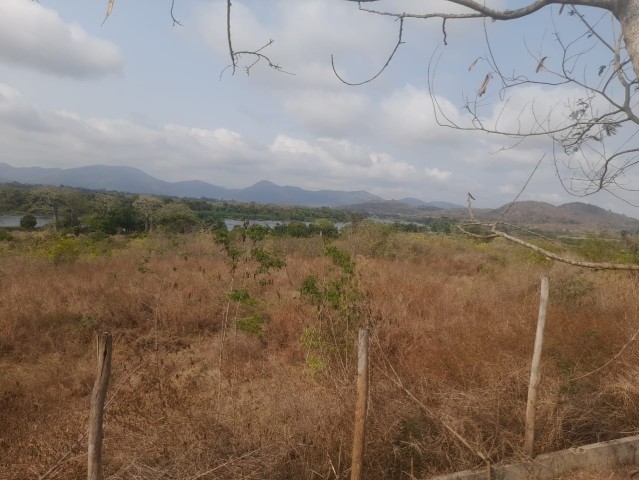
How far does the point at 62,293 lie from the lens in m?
8.49

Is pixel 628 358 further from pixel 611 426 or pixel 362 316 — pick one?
pixel 362 316

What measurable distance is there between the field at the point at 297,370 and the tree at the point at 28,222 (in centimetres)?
2051

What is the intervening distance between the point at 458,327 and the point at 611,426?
9.82 ft

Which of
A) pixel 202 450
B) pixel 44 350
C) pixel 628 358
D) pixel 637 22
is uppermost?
pixel 637 22

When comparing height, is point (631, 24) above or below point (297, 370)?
above

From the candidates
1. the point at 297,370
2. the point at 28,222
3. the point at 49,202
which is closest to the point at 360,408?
the point at 297,370

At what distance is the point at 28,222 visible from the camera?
28.1 m

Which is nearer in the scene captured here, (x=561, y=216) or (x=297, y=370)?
(x=297, y=370)

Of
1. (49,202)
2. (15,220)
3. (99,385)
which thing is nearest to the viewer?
(99,385)

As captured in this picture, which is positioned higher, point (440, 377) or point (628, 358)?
point (628, 358)

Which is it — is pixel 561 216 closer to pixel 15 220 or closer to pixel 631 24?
pixel 631 24

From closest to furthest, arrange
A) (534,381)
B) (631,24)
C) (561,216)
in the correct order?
1. (631,24)
2. (534,381)
3. (561,216)

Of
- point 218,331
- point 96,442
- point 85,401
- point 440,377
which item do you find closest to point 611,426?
point 440,377

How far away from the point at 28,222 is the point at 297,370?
99.8 ft
